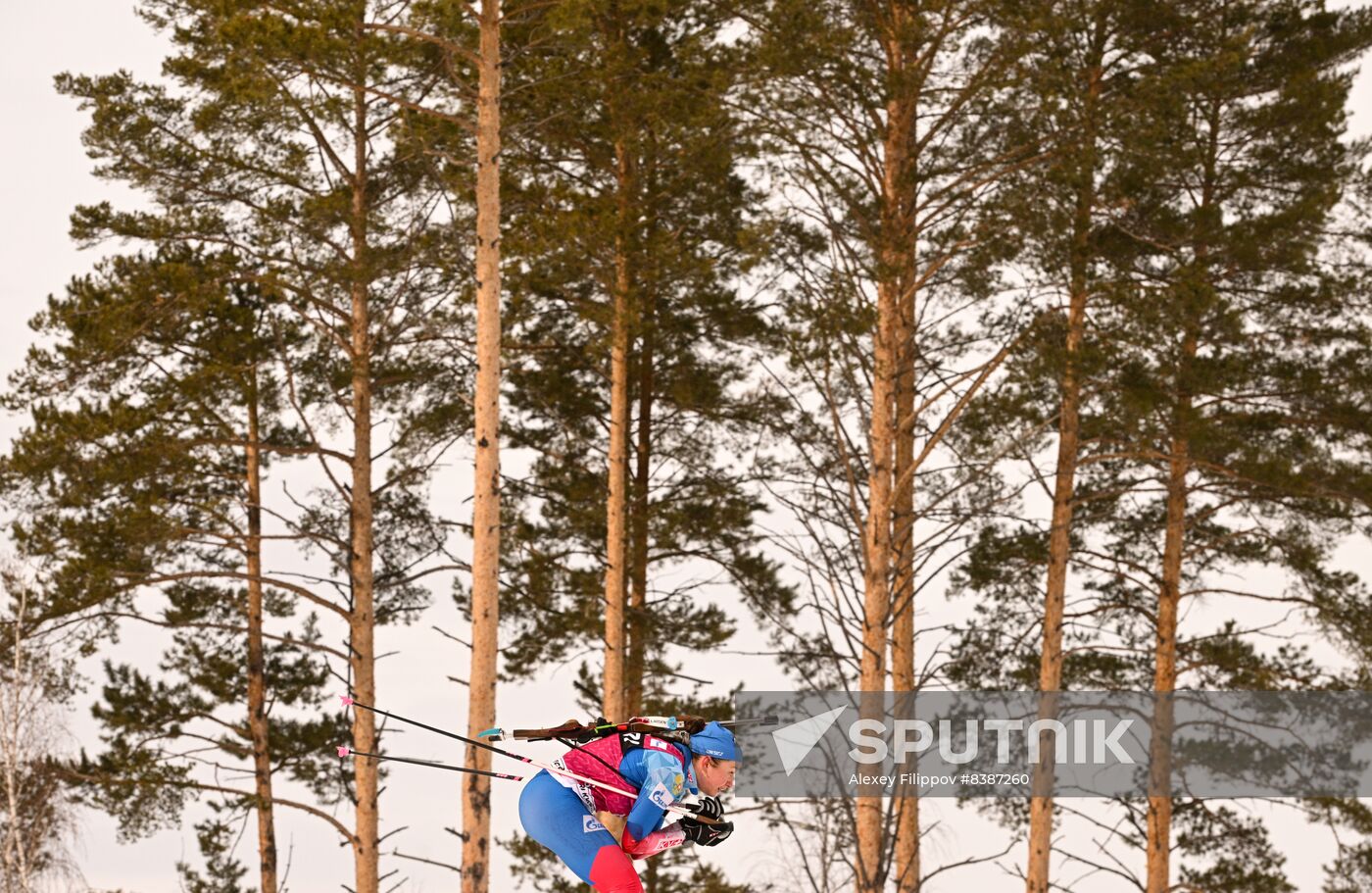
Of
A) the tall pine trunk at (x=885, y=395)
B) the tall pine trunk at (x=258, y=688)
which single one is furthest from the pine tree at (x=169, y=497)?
the tall pine trunk at (x=885, y=395)

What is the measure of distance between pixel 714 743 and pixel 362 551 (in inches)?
467

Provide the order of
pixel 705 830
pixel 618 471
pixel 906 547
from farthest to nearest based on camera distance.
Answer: pixel 618 471, pixel 906 547, pixel 705 830

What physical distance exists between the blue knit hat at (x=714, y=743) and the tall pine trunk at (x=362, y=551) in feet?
37.7

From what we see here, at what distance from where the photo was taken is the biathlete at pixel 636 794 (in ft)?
19.6

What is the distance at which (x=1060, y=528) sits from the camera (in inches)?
682

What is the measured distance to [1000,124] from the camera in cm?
1533

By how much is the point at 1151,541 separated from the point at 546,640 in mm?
7398

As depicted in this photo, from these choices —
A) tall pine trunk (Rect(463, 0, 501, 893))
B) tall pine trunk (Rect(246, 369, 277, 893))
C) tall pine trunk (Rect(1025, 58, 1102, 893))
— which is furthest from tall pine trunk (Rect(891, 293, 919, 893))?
tall pine trunk (Rect(246, 369, 277, 893))

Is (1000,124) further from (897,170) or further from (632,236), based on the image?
(632,236)

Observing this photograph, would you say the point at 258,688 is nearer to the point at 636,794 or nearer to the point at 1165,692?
the point at 1165,692

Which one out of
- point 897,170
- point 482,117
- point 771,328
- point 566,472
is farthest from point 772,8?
point 566,472

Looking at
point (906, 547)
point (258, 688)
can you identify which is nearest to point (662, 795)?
point (906, 547)

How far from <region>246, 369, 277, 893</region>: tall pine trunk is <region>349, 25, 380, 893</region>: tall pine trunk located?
224 centimetres

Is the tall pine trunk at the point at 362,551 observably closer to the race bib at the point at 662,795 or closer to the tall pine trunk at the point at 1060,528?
the tall pine trunk at the point at 1060,528
